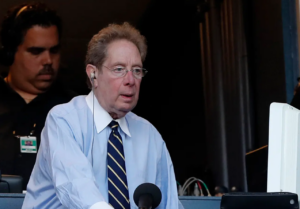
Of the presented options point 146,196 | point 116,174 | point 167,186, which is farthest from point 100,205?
point 167,186

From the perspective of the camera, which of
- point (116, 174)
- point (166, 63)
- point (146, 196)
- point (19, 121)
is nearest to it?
point (146, 196)

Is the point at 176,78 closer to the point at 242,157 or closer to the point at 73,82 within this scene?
the point at 73,82

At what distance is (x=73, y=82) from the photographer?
723 centimetres

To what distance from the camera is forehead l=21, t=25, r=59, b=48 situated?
5126mm

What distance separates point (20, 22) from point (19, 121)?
0.92 metres

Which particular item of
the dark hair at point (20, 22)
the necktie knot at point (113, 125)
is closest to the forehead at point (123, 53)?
the necktie knot at point (113, 125)

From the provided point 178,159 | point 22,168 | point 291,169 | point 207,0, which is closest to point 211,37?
point 207,0

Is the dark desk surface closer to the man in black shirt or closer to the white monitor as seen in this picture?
the white monitor

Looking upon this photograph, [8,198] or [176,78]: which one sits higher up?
[176,78]

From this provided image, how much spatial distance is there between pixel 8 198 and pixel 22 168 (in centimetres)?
184

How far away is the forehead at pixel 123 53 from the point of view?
2516 millimetres

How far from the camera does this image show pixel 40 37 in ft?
16.9

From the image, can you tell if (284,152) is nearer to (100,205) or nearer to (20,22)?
(100,205)

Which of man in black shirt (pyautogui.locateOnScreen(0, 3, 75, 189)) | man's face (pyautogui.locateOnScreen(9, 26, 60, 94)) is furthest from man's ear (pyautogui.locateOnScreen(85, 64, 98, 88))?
man's face (pyautogui.locateOnScreen(9, 26, 60, 94))
